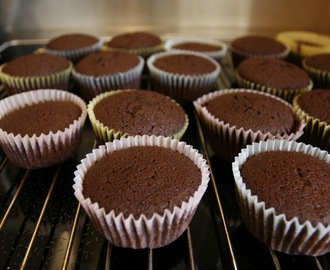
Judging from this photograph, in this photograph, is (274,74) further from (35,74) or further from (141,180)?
(35,74)

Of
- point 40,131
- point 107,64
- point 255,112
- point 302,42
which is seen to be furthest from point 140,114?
point 302,42

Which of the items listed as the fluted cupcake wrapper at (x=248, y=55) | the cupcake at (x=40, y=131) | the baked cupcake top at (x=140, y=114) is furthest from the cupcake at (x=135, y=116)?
the fluted cupcake wrapper at (x=248, y=55)

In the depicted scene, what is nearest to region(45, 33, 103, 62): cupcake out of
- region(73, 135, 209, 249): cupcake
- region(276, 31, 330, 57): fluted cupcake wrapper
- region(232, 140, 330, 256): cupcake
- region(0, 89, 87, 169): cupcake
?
region(0, 89, 87, 169): cupcake

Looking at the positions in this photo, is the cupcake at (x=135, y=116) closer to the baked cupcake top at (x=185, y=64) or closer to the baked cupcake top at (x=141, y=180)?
the baked cupcake top at (x=141, y=180)

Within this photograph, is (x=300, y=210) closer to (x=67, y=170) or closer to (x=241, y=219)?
(x=241, y=219)

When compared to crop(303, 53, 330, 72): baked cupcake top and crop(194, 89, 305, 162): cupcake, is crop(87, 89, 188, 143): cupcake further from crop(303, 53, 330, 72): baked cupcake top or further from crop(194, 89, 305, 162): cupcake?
crop(303, 53, 330, 72): baked cupcake top
